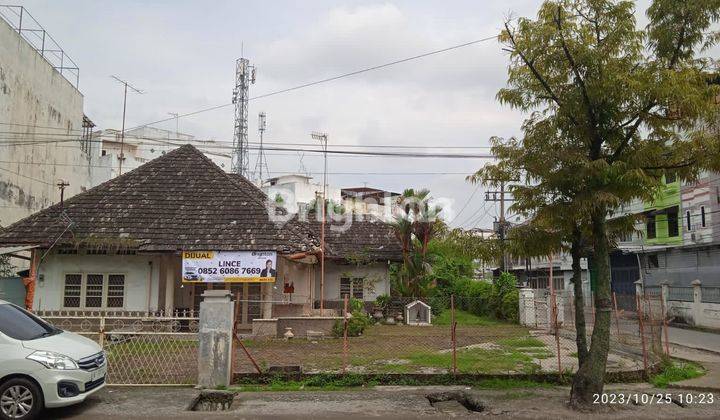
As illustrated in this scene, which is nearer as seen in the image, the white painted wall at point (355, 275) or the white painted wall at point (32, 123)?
the white painted wall at point (32, 123)

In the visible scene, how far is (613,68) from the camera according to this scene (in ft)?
26.7

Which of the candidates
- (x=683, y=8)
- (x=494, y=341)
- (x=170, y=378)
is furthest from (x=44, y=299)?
(x=683, y=8)

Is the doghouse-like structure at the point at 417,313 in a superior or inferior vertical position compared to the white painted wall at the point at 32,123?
inferior

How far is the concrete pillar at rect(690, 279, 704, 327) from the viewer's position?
23406 mm

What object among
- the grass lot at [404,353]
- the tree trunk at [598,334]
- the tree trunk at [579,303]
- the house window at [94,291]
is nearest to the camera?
the tree trunk at [598,334]

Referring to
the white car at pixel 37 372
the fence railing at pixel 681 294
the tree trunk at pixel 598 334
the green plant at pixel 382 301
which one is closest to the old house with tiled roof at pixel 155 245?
the green plant at pixel 382 301

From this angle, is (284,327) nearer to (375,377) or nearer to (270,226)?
(270,226)

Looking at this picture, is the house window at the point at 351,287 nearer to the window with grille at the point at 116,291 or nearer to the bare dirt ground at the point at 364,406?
the window with grille at the point at 116,291

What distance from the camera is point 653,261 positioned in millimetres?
34281

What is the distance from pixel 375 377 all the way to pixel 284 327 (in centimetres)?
751

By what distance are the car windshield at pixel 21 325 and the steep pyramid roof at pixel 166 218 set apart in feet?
25.7

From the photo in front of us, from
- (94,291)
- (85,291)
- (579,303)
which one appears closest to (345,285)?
(94,291)

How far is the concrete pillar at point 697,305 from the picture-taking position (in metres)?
23.4

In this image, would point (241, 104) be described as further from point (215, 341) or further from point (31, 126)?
point (215, 341)
